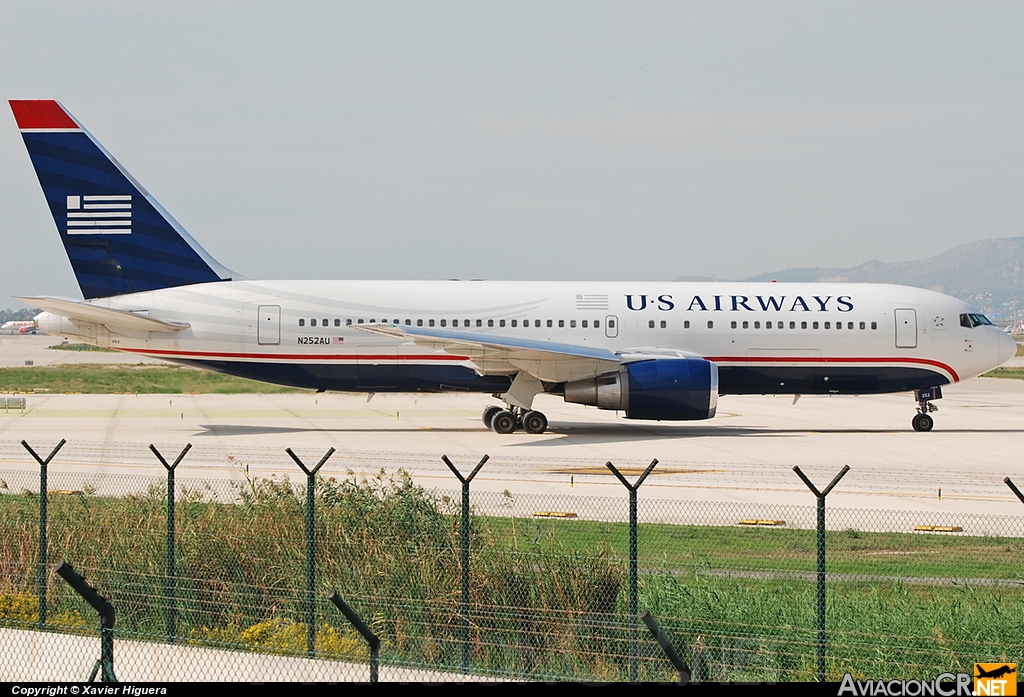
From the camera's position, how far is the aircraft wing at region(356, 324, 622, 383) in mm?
27422

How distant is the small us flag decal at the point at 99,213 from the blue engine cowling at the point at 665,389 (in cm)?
1344

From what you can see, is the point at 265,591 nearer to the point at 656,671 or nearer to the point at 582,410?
the point at 656,671

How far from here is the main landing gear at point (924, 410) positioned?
31.2 meters

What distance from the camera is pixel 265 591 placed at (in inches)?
459

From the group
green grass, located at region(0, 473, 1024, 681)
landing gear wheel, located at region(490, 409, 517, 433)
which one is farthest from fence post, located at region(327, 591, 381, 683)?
landing gear wheel, located at region(490, 409, 517, 433)

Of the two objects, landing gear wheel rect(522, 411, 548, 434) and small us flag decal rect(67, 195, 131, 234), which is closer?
landing gear wheel rect(522, 411, 548, 434)

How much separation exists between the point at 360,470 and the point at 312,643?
11.0 meters

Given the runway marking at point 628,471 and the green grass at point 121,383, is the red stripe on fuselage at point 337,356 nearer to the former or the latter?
the runway marking at point 628,471

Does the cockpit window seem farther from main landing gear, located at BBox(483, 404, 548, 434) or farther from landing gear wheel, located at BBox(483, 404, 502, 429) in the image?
landing gear wheel, located at BBox(483, 404, 502, 429)

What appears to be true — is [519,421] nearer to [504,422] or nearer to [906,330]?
[504,422]

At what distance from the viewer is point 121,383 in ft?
186

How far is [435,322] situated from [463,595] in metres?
20.0

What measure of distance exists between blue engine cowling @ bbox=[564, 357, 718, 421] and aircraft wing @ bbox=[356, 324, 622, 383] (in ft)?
2.56

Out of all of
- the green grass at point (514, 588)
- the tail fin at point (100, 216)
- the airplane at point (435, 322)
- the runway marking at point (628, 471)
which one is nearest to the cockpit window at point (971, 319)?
the airplane at point (435, 322)
